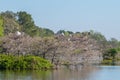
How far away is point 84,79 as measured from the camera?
38.8m

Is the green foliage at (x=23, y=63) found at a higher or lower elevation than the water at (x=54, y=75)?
higher

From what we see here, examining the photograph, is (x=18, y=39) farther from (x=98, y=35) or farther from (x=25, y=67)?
(x=98, y=35)

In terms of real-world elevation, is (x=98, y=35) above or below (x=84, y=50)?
above

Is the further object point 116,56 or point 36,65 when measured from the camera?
point 116,56

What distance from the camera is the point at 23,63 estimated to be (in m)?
50.4

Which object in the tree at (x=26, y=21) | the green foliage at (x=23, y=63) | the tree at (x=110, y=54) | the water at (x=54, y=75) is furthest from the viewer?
the tree at (x=26, y=21)

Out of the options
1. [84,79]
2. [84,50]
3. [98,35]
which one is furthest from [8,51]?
[98,35]

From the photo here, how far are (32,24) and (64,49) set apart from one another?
48.6 m

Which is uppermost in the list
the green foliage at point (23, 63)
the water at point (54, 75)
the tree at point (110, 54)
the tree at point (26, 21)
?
the tree at point (26, 21)

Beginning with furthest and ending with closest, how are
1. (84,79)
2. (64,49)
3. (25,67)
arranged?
(64,49)
(25,67)
(84,79)

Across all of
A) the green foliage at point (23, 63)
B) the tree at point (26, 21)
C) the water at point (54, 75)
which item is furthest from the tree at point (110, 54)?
the water at point (54, 75)

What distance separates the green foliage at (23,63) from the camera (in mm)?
50344

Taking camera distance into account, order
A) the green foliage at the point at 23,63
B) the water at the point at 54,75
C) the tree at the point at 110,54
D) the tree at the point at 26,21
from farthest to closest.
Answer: the tree at the point at 26,21 → the tree at the point at 110,54 → the green foliage at the point at 23,63 → the water at the point at 54,75

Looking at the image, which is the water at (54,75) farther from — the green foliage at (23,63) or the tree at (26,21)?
the tree at (26,21)
